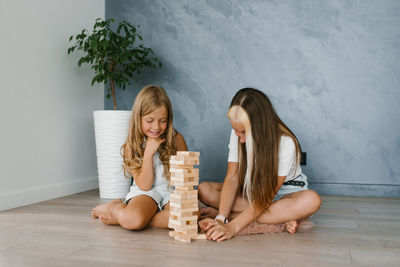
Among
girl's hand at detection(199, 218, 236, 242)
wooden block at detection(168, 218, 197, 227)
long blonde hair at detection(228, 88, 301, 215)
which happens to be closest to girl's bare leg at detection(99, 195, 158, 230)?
wooden block at detection(168, 218, 197, 227)

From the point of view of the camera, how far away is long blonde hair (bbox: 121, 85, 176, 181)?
1942mm

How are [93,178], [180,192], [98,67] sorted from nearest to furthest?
[180,192], [98,67], [93,178]

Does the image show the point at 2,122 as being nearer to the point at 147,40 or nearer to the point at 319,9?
the point at 147,40

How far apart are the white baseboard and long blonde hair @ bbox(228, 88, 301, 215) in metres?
1.44

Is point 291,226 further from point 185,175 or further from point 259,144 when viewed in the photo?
point 185,175

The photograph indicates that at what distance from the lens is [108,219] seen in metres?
1.82

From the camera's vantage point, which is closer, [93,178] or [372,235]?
[372,235]

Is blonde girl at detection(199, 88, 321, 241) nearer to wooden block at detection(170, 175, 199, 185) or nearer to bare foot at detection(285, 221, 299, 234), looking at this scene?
bare foot at detection(285, 221, 299, 234)

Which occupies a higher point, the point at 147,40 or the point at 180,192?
the point at 147,40

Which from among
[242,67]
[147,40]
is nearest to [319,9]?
[242,67]

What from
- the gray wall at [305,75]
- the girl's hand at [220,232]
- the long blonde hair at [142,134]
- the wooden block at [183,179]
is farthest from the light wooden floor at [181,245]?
the gray wall at [305,75]

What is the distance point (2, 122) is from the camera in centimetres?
223

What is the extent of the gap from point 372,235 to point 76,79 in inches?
88.1

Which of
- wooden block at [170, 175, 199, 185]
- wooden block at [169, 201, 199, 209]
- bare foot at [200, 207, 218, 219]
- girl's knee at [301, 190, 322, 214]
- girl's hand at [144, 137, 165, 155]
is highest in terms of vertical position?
girl's hand at [144, 137, 165, 155]
